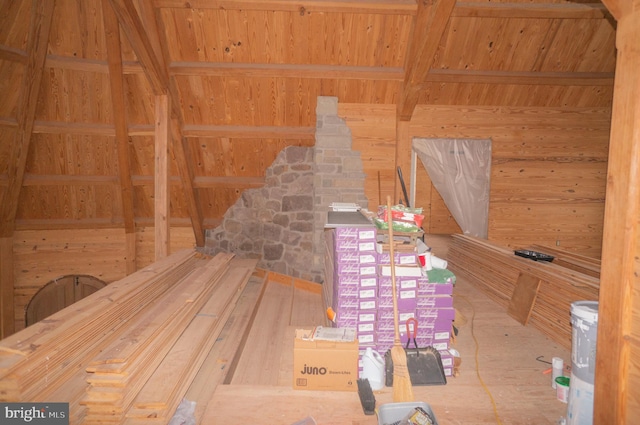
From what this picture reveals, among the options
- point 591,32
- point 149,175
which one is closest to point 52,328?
point 149,175

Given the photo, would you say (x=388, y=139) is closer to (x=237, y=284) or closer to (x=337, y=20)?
(x=337, y=20)

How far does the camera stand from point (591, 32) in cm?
534

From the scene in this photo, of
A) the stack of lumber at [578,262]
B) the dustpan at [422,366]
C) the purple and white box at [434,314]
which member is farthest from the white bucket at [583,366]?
the stack of lumber at [578,262]

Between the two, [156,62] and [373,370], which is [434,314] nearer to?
[373,370]

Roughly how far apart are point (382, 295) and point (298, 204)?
3.48 meters

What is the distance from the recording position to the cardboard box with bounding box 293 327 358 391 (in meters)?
2.97

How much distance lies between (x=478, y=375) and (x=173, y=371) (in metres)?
2.40

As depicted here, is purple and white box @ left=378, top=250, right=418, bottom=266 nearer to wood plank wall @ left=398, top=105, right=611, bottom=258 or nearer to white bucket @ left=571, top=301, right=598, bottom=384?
white bucket @ left=571, top=301, right=598, bottom=384

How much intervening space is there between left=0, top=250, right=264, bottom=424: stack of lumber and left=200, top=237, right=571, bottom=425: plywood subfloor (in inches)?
14.6

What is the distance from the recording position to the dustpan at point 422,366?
122 inches

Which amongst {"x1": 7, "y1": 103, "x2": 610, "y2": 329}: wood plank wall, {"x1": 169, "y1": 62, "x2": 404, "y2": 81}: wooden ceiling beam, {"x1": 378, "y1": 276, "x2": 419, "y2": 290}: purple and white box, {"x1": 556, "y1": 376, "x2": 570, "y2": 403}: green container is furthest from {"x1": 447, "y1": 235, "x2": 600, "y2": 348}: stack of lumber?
{"x1": 169, "y1": 62, "x2": 404, "y2": 81}: wooden ceiling beam

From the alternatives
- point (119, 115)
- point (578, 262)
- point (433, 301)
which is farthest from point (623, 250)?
point (119, 115)

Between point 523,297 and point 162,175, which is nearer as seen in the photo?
point 523,297

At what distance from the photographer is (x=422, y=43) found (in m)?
4.87
